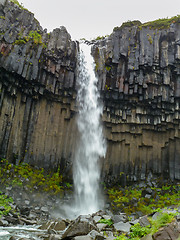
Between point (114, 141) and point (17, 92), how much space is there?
9.08 meters

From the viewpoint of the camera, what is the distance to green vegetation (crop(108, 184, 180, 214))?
1561cm

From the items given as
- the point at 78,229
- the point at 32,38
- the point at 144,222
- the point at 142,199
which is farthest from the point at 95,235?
the point at 32,38

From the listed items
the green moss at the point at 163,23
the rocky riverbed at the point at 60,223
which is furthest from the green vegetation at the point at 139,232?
the green moss at the point at 163,23

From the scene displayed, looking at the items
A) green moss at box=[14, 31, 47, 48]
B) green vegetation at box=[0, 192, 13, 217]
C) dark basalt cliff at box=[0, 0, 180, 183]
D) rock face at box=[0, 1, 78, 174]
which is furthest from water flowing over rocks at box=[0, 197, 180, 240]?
green moss at box=[14, 31, 47, 48]

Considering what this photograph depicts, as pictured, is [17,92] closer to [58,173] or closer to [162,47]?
[58,173]

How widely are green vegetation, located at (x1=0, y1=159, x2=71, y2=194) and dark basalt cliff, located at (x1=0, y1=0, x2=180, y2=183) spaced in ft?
2.60

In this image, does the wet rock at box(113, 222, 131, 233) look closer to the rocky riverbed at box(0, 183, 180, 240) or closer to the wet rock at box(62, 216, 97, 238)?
the rocky riverbed at box(0, 183, 180, 240)

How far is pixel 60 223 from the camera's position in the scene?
862cm

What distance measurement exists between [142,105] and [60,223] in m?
13.1

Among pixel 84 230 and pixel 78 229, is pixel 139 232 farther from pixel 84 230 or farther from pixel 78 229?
pixel 78 229

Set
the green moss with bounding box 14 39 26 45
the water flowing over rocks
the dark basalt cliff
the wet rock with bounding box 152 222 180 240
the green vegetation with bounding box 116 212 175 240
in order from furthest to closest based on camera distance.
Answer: the dark basalt cliff
the green moss with bounding box 14 39 26 45
the green vegetation with bounding box 116 212 175 240
the water flowing over rocks
the wet rock with bounding box 152 222 180 240

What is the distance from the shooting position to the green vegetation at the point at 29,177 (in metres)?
14.9

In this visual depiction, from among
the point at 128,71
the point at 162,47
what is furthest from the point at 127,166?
the point at 162,47

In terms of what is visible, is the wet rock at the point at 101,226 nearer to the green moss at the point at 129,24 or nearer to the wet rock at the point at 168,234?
the wet rock at the point at 168,234
